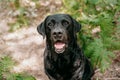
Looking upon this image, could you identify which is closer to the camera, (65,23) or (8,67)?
(65,23)

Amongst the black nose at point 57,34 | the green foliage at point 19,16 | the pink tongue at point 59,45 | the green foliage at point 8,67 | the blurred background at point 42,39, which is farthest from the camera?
the green foliage at point 19,16

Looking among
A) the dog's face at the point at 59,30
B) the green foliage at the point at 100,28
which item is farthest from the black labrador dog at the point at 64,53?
the green foliage at the point at 100,28

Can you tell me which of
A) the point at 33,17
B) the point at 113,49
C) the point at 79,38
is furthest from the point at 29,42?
the point at 113,49

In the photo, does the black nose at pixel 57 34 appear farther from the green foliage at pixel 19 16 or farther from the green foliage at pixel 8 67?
the green foliage at pixel 19 16

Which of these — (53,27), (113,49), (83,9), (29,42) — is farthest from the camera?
(29,42)

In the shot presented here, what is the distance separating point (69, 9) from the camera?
7207mm

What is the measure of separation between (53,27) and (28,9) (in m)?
3.16

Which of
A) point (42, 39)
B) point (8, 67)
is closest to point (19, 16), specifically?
point (42, 39)

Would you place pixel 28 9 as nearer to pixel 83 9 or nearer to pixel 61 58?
pixel 83 9

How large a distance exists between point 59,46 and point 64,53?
14.1 inches

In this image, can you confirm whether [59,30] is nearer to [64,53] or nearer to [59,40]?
[59,40]

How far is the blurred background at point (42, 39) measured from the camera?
6.07 m

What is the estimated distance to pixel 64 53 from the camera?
584 centimetres

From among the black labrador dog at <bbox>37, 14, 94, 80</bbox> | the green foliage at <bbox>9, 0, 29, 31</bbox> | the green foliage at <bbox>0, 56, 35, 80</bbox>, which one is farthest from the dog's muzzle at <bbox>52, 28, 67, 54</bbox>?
the green foliage at <bbox>9, 0, 29, 31</bbox>
